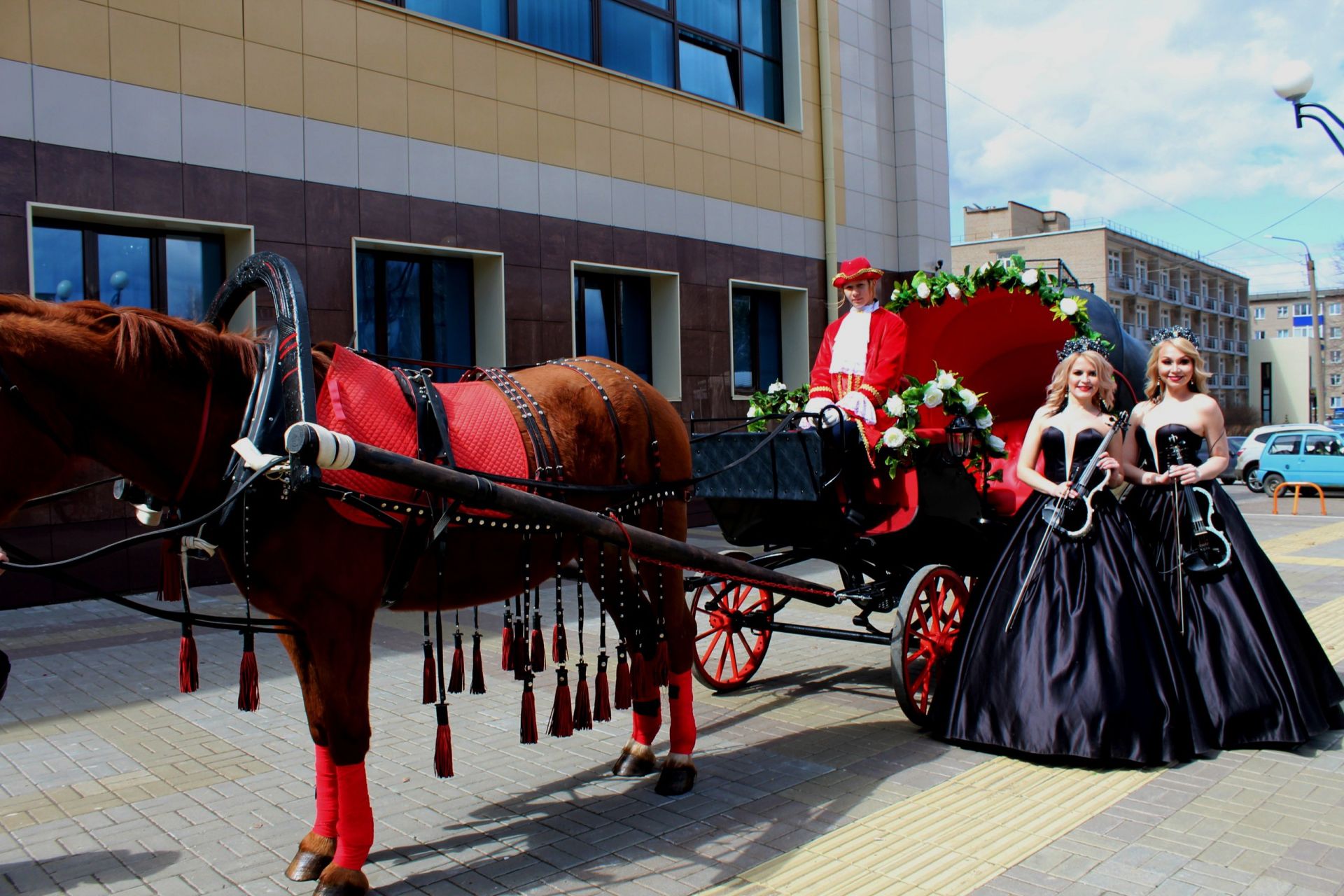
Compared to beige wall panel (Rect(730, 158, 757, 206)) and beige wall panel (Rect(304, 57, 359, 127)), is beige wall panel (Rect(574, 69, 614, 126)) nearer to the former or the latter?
beige wall panel (Rect(730, 158, 757, 206))

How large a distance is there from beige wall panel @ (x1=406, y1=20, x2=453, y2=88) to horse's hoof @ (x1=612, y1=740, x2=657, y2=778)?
361 inches

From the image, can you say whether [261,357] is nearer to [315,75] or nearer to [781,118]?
[315,75]

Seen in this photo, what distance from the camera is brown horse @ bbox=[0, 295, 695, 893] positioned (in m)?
2.97

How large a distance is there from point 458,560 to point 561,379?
104 cm

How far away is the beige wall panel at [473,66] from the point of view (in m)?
11.9

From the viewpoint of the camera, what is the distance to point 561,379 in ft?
14.8

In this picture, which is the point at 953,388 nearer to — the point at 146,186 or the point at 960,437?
the point at 960,437

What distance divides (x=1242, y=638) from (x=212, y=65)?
10.1 meters

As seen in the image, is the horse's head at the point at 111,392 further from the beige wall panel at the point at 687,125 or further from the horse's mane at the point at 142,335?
the beige wall panel at the point at 687,125

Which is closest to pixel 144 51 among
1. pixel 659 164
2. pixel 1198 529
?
pixel 659 164

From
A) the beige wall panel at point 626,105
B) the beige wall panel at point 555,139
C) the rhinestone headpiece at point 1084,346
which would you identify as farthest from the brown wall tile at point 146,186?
the rhinestone headpiece at point 1084,346

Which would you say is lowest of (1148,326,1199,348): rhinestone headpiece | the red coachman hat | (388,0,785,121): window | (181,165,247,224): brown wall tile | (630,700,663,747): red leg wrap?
(630,700,663,747): red leg wrap

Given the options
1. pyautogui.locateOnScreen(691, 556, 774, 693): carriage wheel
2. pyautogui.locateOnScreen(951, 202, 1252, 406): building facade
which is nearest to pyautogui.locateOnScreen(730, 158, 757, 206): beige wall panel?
pyautogui.locateOnScreen(691, 556, 774, 693): carriage wheel

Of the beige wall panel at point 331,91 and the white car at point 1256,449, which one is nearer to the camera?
the beige wall panel at point 331,91
